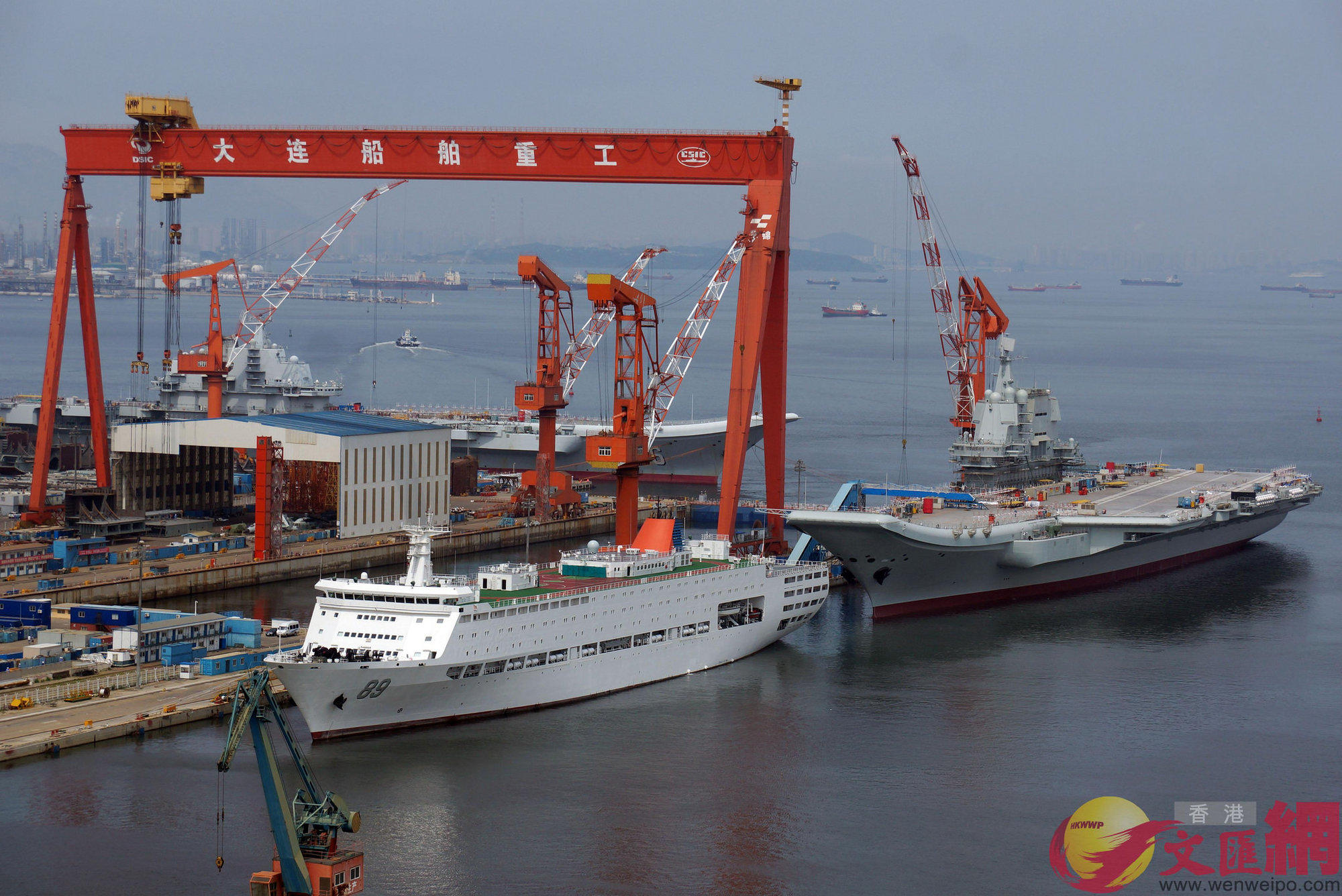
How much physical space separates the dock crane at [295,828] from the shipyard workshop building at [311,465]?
1017 inches

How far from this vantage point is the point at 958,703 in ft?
96.3

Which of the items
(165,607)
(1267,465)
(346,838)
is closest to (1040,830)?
(346,838)

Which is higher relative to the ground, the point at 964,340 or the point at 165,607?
the point at 964,340

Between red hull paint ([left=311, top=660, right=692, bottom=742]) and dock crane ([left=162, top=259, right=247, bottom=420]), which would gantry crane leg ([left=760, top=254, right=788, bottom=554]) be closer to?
red hull paint ([left=311, top=660, right=692, bottom=742])

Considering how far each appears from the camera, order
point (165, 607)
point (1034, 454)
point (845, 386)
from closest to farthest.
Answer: point (165, 607) < point (1034, 454) < point (845, 386)

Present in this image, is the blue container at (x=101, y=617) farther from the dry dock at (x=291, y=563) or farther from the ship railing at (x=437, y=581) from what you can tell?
the ship railing at (x=437, y=581)

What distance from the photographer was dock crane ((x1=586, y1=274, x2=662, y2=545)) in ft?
120

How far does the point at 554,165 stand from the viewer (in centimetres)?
3812

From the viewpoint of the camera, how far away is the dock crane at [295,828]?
18125 mm

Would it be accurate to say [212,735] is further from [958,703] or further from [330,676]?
[958,703]

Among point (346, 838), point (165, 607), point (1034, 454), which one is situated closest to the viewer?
point (346, 838)

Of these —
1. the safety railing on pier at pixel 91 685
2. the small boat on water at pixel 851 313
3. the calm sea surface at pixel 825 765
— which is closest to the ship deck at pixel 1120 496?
the calm sea surface at pixel 825 765

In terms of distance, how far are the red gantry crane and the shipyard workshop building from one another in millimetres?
6549

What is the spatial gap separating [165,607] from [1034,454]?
26297 mm
